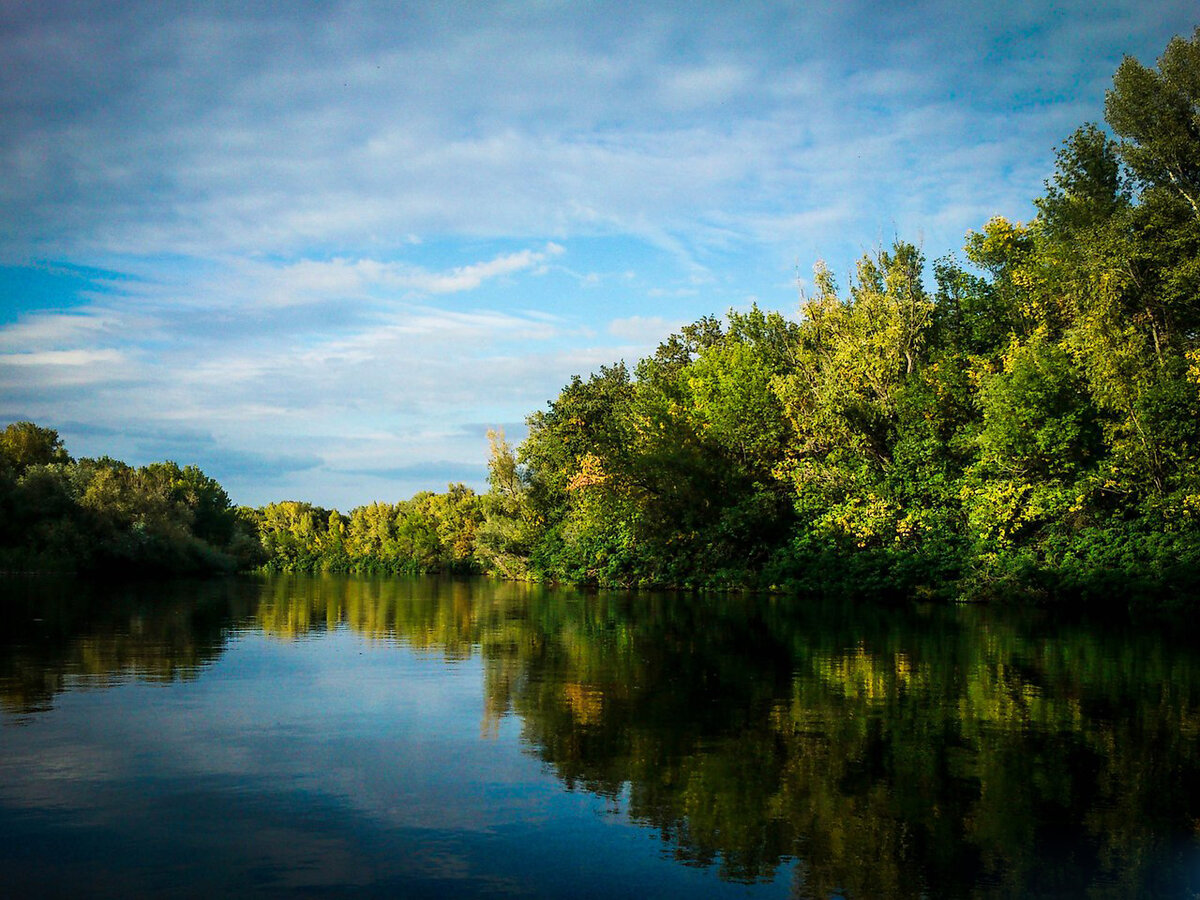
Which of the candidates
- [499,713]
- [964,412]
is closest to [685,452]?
[964,412]

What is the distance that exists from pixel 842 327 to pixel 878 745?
1476 inches

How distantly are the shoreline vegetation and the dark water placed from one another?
17.4m

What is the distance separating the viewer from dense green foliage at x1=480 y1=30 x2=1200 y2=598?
30734 millimetres

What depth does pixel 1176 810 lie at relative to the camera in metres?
6.89

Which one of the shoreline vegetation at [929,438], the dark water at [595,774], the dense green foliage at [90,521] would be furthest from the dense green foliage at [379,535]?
the dark water at [595,774]

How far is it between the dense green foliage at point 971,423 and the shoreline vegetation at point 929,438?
0.11 metres

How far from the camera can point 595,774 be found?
7789mm

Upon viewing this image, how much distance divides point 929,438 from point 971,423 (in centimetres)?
181

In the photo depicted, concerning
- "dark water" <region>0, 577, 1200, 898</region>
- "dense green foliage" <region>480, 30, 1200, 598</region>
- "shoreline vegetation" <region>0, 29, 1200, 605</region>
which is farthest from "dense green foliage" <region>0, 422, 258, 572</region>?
"dark water" <region>0, 577, 1200, 898</region>

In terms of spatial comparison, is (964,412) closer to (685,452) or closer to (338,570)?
(685,452)

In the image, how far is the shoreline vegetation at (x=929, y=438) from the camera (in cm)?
3084

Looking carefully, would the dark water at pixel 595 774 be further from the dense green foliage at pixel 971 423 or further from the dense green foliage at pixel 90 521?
the dense green foliage at pixel 90 521

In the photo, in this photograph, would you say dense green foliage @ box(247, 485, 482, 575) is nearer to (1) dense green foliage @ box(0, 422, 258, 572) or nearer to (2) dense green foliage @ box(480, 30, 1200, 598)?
(1) dense green foliage @ box(0, 422, 258, 572)

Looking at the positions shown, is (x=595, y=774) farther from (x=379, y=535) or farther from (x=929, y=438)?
(x=379, y=535)
